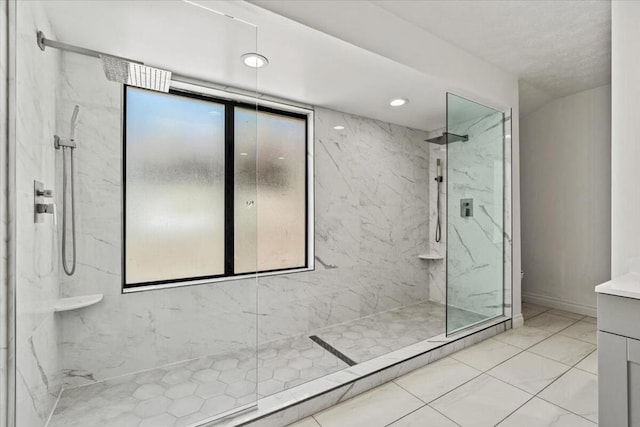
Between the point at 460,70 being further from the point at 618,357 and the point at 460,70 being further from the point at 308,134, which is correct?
the point at 618,357

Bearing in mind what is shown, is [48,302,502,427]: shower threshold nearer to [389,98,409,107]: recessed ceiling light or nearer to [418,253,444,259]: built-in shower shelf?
[418,253,444,259]: built-in shower shelf

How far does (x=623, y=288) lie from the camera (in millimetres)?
1288

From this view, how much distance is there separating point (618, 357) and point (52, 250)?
2768 millimetres

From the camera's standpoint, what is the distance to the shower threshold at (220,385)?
5.43 feet

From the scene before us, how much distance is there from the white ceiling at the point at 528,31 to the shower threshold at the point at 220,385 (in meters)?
2.46

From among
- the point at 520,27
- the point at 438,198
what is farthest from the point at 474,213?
the point at 520,27

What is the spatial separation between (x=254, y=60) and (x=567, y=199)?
3785 millimetres

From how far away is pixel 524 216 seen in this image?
3.97 metres

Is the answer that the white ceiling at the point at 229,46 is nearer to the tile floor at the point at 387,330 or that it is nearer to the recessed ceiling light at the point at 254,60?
the recessed ceiling light at the point at 254,60

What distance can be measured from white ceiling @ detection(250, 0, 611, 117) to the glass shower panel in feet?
1.52

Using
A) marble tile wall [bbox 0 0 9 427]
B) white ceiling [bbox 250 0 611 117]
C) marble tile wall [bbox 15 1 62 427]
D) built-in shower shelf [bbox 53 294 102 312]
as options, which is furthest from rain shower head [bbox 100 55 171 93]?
built-in shower shelf [bbox 53 294 102 312]

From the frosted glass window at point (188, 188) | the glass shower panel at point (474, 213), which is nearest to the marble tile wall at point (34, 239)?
the frosted glass window at point (188, 188)

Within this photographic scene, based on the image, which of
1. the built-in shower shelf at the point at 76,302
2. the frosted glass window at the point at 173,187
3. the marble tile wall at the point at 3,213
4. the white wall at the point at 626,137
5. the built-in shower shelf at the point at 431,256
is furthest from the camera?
the built-in shower shelf at the point at 431,256

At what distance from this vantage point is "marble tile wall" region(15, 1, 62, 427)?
4.03 feet
